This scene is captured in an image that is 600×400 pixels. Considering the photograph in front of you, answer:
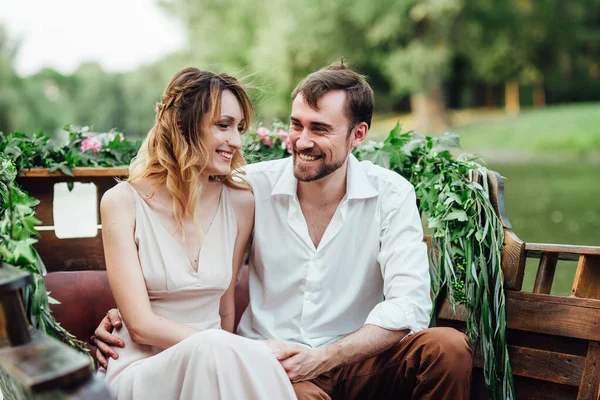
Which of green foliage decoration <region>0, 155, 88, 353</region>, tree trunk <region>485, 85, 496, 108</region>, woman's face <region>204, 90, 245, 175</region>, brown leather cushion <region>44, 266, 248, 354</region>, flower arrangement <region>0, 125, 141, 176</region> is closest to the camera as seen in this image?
green foliage decoration <region>0, 155, 88, 353</region>

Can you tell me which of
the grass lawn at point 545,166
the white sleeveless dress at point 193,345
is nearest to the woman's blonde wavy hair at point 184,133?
the white sleeveless dress at point 193,345

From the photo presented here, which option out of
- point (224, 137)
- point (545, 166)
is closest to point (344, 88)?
point (224, 137)

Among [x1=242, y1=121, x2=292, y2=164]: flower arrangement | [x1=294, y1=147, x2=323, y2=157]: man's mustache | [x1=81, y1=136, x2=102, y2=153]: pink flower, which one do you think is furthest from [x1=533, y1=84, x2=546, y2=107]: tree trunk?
[x1=294, y1=147, x2=323, y2=157]: man's mustache

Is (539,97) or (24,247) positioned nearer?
(24,247)

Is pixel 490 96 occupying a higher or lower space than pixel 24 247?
lower

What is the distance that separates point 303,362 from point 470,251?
895mm

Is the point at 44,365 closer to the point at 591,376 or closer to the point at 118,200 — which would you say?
the point at 118,200

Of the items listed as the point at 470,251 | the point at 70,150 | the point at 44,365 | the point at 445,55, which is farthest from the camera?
the point at 445,55

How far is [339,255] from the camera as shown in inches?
110

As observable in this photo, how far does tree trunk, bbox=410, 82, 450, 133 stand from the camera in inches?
916

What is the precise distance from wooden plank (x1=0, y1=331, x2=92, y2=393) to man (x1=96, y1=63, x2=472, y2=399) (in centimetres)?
101

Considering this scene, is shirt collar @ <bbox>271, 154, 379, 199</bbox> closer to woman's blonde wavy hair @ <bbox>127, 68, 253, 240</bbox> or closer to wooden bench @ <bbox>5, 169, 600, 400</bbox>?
woman's blonde wavy hair @ <bbox>127, 68, 253, 240</bbox>

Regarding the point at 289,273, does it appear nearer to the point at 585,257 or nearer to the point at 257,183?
the point at 257,183

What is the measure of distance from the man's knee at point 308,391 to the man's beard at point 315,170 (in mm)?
802
